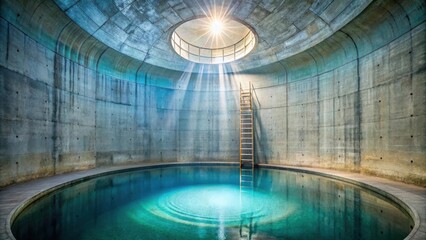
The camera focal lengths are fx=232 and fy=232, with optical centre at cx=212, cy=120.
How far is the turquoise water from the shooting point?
343 cm

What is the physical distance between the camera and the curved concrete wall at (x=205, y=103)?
5.73 metres

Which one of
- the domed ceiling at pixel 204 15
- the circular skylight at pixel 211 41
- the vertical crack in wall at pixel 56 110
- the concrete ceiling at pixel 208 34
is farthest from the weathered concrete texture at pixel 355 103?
the vertical crack in wall at pixel 56 110

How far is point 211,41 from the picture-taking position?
13719 millimetres

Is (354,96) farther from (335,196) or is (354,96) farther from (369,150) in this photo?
(335,196)

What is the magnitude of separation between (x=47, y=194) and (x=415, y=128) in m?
8.79

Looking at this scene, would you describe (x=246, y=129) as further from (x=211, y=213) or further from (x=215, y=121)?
(x=211, y=213)

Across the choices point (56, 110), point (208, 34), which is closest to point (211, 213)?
point (56, 110)

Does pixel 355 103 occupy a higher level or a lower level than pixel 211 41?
lower

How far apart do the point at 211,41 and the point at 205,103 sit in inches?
158

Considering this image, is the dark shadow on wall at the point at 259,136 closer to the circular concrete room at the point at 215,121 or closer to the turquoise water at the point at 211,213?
the circular concrete room at the point at 215,121

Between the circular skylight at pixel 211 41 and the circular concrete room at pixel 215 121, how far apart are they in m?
0.23

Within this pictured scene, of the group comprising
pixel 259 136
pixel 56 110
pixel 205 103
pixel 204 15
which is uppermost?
pixel 204 15

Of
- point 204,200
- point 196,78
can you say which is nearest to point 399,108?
point 204,200

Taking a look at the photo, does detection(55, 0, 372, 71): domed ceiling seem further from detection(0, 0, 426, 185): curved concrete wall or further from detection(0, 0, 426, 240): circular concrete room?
detection(0, 0, 426, 185): curved concrete wall
